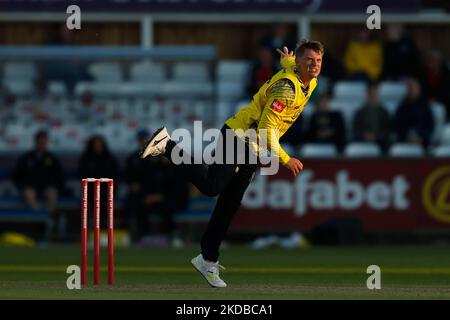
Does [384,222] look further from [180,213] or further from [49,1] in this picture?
[49,1]

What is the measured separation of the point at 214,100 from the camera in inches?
818

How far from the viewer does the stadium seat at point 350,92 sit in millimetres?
20844

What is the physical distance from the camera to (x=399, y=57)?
835 inches

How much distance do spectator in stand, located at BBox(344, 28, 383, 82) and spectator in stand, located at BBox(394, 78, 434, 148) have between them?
1243mm

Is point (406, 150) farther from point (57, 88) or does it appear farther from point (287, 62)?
point (287, 62)

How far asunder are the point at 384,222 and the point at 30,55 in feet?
18.7

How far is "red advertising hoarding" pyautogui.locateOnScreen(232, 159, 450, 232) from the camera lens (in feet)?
63.1

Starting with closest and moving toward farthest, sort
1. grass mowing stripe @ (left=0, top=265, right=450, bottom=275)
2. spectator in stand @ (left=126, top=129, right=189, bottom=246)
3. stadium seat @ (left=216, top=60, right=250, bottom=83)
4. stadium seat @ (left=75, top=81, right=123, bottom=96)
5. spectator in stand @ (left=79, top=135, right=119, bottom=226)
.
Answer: grass mowing stripe @ (left=0, top=265, right=450, bottom=275)
spectator in stand @ (left=126, top=129, right=189, bottom=246)
spectator in stand @ (left=79, top=135, right=119, bottom=226)
stadium seat @ (left=75, top=81, right=123, bottom=96)
stadium seat @ (left=216, top=60, right=250, bottom=83)

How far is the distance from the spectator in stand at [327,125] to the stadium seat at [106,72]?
309 cm

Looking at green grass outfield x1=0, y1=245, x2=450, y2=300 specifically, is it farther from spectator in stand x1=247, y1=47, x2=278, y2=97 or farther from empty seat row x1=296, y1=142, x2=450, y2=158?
spectator in stand x1=247, y1=47, x2=278, y2=97

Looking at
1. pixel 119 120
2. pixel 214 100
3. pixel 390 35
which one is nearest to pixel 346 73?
pixel 390 35

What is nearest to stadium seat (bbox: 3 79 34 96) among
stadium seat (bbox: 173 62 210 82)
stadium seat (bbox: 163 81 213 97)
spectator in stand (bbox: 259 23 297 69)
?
stadium seat (bbox: 163 81 213 97)

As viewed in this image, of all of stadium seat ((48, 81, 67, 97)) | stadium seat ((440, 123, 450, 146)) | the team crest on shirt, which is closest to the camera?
the team crest on shirt

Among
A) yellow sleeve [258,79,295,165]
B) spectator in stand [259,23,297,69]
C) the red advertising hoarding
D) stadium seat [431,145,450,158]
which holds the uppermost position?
spectator in stand [259,23,297,69]
